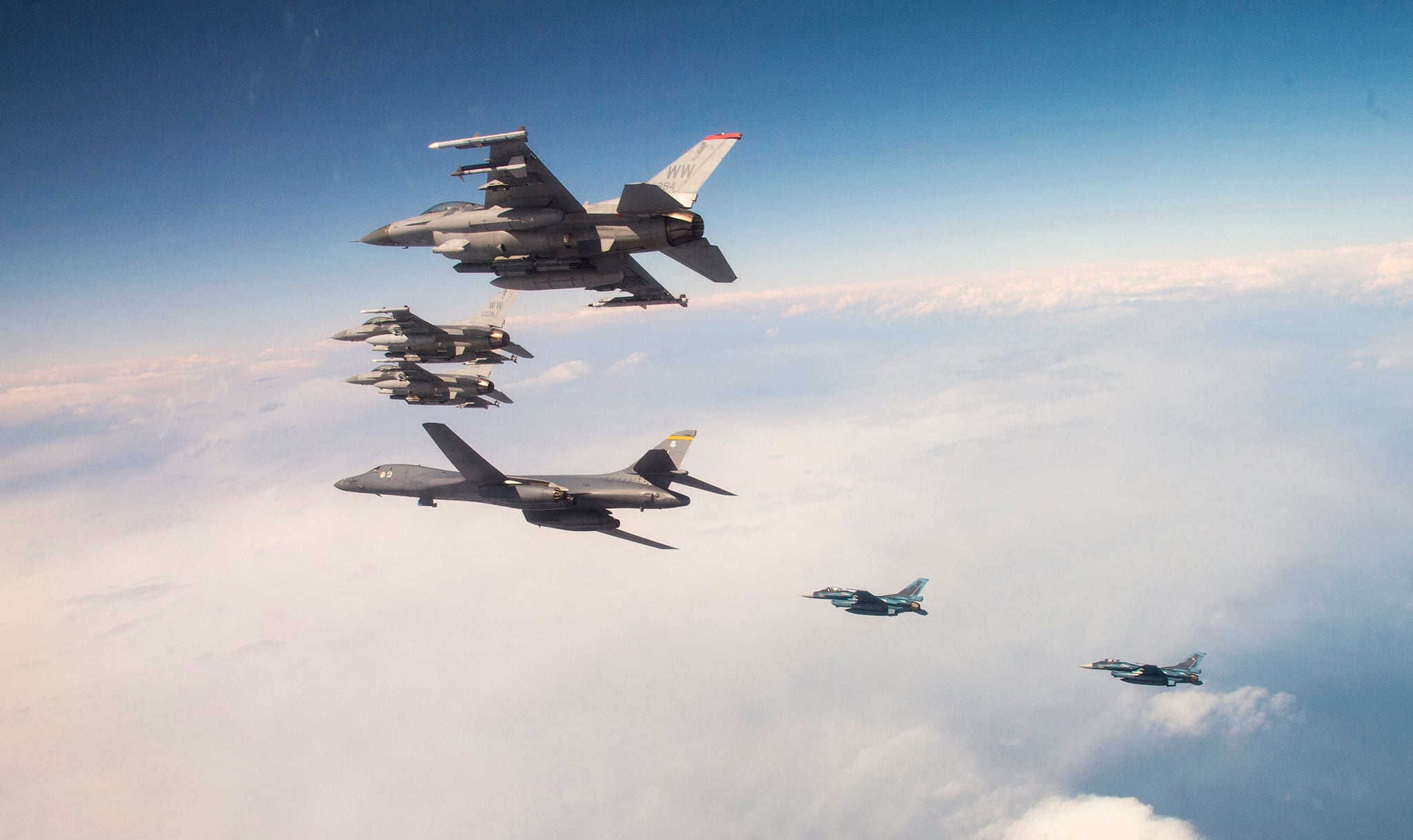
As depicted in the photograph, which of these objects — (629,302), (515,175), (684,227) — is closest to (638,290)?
(629,302)

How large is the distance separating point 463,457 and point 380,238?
777 cm

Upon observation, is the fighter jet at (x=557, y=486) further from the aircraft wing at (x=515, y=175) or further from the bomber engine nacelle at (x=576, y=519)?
the aircraft wing at (x=515, y=175)

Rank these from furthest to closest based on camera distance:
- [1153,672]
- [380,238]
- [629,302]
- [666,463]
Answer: [1153,672], [666,463], [629,302], [380,238]

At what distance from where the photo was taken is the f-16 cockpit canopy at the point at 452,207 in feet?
52.9

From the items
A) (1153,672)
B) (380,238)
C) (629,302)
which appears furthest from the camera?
(1153,672)

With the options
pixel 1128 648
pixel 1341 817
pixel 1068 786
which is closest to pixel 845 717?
pixel 1068 786

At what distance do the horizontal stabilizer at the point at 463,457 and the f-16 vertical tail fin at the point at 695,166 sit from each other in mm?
11292

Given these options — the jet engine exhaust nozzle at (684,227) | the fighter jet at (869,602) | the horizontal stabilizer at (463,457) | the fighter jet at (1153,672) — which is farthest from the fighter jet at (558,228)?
the fighter jet at (1153,672)

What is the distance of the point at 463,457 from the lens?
19797 mm

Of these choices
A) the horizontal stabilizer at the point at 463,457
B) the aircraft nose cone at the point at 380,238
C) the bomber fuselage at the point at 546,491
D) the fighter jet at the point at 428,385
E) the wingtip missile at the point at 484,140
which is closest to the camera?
the wingtip missile at the point at 484,140

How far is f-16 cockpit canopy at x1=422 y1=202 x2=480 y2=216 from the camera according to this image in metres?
16.1

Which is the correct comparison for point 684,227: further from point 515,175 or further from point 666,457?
point 666,457

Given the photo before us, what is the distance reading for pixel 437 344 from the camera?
22.0 metres

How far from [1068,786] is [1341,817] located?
36629 millimetres
